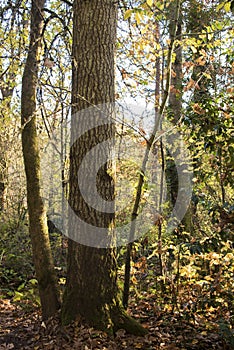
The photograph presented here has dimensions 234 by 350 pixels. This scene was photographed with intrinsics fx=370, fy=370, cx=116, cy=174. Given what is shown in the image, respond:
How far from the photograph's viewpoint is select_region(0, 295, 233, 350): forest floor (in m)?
3.55

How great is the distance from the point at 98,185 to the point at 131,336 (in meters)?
1.58

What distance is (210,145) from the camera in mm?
3910

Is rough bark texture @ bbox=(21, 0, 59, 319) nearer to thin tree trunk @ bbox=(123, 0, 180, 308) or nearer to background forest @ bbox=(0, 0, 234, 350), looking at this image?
background forest @ bbox=(0, 0, 234, 350)

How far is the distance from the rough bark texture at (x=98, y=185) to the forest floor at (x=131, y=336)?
5.8 inches

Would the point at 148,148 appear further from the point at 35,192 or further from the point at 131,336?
the point at 131,336

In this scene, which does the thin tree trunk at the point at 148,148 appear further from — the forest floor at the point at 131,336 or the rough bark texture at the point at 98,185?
the forest floor at the point at 131,336

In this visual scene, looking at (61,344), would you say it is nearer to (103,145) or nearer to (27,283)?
(103,145)

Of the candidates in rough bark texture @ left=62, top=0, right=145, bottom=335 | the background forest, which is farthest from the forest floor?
rough bark texture @ left=62, top=0, right=145, bottom=335

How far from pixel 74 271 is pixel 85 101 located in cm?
176

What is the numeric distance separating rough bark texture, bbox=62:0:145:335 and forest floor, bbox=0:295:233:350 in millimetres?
Result: 148

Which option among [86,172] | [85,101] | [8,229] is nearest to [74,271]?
[86,172]

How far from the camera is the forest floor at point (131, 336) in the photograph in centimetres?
355

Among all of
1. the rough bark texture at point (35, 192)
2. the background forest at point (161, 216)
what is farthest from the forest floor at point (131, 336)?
the rough bark texture at point (35, 192)

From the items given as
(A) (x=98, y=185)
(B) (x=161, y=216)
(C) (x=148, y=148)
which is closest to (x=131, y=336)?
(B) (x=161, y=216)
